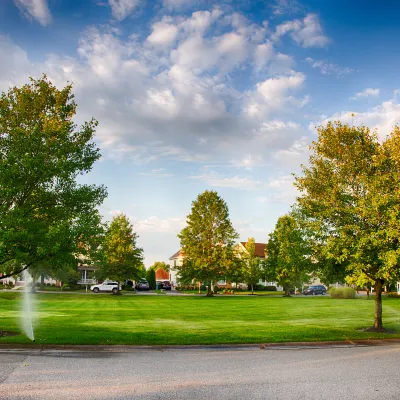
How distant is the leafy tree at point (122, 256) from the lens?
5766 centimetres

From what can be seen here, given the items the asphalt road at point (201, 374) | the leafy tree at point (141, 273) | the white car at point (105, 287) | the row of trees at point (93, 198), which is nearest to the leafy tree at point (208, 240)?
the leafy tree at point (141, 273)

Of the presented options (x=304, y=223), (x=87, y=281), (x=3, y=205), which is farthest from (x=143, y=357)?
(x=87, y=281)

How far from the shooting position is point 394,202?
16.4 meters

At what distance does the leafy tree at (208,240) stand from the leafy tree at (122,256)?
20.3 ft

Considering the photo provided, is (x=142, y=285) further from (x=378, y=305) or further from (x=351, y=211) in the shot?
(x=351, y=211)

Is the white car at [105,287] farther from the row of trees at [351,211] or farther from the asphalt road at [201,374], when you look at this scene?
the asphalt road at [201,374]

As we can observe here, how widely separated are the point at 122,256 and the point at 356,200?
1765 inches

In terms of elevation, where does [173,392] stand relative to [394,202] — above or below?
below

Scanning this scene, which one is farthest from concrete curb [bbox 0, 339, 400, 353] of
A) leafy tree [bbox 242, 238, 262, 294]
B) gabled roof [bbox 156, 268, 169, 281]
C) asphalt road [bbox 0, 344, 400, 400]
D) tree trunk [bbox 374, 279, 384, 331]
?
gabled roof [bbox 156, 268, 169, 281]

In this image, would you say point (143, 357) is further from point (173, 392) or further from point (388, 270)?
point (388, 270)

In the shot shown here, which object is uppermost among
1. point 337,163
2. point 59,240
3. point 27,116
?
point 27,116

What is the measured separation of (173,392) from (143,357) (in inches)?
159

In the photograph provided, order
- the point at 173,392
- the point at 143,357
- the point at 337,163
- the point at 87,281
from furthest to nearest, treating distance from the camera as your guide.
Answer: the point at 87,281, the point at 337,163, the point at 143,357, the point at 173,392

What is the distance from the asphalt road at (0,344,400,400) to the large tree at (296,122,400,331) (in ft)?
13.7
